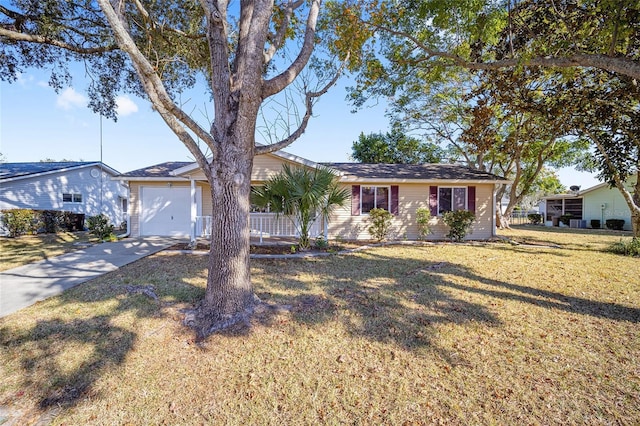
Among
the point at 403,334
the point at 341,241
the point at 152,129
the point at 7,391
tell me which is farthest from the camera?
the point at 341,241

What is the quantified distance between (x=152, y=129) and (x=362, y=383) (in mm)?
9822

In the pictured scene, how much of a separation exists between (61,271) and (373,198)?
11172 mm

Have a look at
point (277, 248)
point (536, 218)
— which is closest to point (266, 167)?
point (277, 248)

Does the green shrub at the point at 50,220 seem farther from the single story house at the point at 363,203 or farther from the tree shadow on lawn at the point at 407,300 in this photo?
the tree shadow on lawn at the point at 407,300

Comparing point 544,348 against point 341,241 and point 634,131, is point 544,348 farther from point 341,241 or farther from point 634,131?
point 634,131

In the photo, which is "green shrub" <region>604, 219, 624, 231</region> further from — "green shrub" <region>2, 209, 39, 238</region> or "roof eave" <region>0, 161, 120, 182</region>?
"roof eave" <region>0, 161, 120, 182</region>

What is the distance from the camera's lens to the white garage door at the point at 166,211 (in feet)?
42.9

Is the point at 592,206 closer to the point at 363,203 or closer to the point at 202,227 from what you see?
the point at 363,203

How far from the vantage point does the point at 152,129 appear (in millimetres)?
9258

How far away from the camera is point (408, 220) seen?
13.3 metres

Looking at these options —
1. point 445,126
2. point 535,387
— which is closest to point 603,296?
point 535,387

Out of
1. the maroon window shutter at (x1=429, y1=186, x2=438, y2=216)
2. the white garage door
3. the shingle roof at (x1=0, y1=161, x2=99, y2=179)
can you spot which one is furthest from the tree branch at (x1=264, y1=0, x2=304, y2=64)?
the shingle roof at (x1=0, y1=161, x2=99, y2=179)

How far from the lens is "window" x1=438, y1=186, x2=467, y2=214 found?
13.2m

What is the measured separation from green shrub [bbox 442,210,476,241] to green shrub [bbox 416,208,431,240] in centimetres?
77
